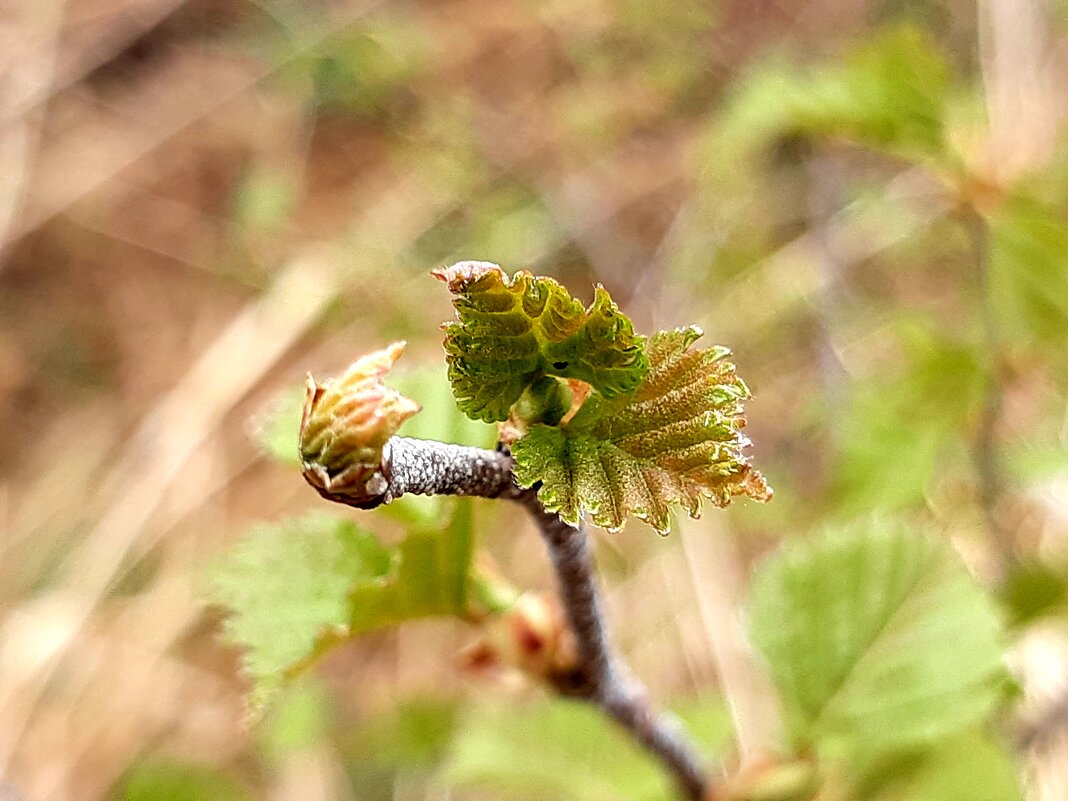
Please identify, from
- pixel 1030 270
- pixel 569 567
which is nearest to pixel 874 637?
pixel 569 567

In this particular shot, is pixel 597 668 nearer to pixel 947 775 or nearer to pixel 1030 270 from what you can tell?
pixel 947 775

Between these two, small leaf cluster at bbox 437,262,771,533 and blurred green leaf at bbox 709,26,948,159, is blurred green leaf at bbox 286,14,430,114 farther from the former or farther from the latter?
small leaf cluster at bbox 437,262,771,533

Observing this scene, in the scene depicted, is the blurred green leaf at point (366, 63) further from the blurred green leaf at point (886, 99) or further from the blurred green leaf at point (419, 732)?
the blurred green leaf at point (419, 732)

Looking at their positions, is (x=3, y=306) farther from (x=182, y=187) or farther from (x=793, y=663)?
(x=793, y=663)

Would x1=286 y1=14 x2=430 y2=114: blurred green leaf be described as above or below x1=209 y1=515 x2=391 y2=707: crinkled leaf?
above

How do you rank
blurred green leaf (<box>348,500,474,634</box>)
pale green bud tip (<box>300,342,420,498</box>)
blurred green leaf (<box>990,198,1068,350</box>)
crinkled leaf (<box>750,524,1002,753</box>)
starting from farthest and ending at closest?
blurred green leaf (<box>990,198,1068,350</box>) < crinkled leaf (<box>750,524,1002,753</box>) < blurred green leaf (<box>348,500,474,634</box>) < pale green bud tip (<box>300,342,420,498</box>)

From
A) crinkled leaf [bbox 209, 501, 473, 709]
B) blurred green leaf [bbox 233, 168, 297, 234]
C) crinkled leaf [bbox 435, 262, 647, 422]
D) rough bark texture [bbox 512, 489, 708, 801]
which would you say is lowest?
rough bark texture [bbox 512, 489, 708, 801]

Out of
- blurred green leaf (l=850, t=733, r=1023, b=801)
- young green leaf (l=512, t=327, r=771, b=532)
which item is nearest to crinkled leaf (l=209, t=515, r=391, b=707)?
young green leaf (l=512, t=327, r=771, b=532)
